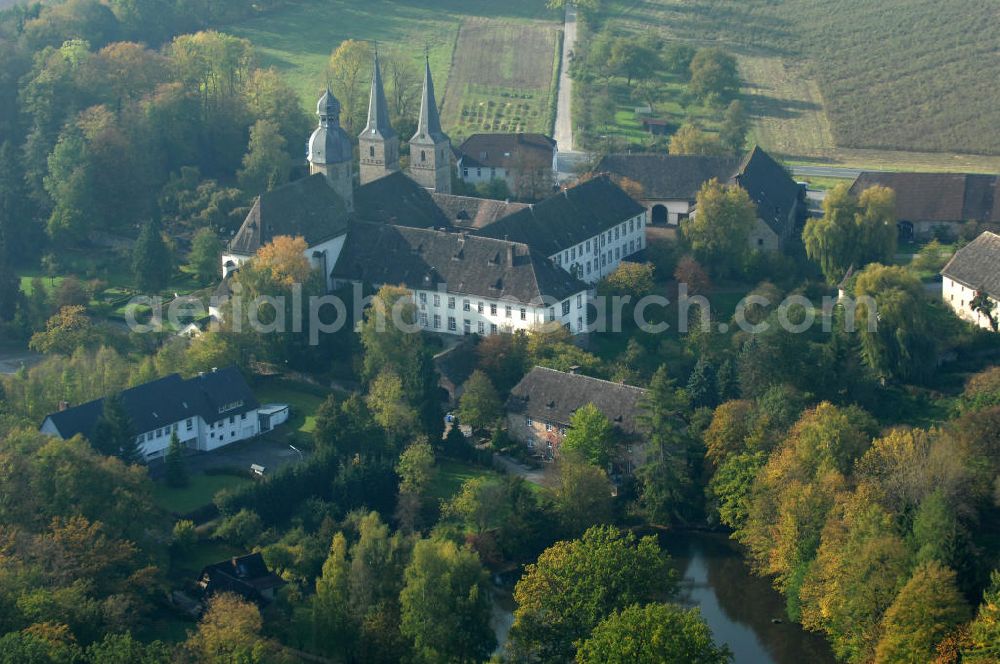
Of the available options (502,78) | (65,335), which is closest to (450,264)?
(65,335)

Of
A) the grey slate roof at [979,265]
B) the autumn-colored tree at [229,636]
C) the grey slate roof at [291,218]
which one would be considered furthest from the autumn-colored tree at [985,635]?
the grey slate roof at [291,218]

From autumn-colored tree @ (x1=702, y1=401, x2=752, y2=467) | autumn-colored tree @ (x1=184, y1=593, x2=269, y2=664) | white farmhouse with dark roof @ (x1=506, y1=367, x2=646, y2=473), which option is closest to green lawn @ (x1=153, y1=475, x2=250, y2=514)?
autumn-colored tree @ (x1=184, y1=593, x2=269, y2=664)

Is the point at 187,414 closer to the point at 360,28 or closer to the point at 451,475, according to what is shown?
the point at 451,475

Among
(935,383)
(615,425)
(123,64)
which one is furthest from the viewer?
(123,64)

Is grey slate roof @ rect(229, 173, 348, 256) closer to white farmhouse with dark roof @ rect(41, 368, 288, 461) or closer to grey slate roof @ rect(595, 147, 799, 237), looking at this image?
white farmhouse with dark roof @ rect(41, 368, 288, 461)

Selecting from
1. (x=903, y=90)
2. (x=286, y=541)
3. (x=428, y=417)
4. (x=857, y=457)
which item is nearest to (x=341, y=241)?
(x=428, y=417)

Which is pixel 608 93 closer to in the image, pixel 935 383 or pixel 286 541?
pixel 935 383

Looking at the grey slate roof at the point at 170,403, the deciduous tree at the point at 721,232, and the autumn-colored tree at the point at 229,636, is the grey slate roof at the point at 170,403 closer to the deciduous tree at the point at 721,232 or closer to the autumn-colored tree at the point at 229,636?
the autumn-colored tree at the point at 229,636
